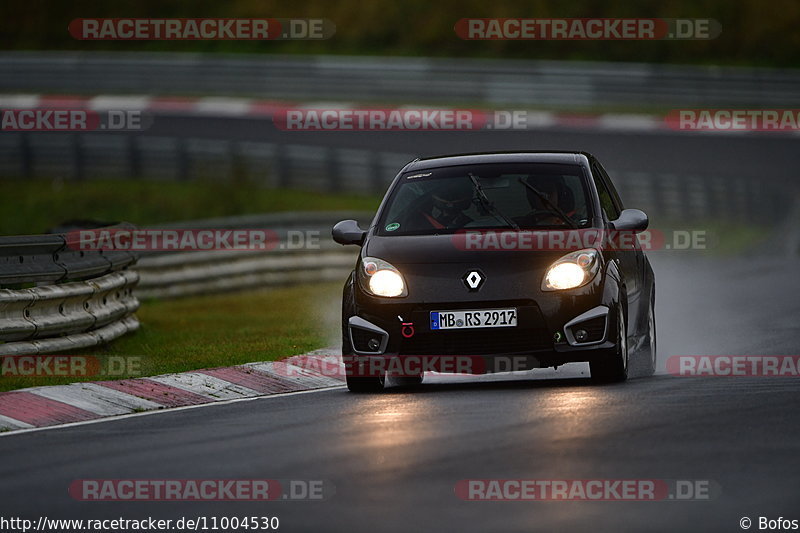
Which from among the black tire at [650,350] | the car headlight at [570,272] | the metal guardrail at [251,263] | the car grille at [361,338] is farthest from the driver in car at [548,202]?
the metal guardrail at [251,263]

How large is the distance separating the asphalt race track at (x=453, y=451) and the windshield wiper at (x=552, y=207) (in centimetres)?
106

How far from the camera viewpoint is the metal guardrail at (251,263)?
21.2 meters

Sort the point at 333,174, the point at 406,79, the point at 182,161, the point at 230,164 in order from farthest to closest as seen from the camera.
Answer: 1. the point at 406,79
2. the point at 182,161
3. the point at 333,174
4. the point at 230,164

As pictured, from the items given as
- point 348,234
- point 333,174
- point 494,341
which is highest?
point 333,174

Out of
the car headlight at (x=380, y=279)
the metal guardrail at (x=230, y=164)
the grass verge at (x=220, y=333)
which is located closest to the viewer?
the car headlight at (x=380, y=279)

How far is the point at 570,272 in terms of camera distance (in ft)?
35.6

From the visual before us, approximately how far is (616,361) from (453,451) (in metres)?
2.92

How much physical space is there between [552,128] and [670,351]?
2481 centimetres

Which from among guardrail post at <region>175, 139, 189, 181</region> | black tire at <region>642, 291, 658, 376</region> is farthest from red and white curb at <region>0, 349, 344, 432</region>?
guardrail post at <region>175, 139, 189, 181</region>

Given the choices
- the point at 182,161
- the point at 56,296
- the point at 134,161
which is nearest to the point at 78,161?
the point at 134,161

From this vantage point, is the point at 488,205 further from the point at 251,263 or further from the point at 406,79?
the point at 406,79

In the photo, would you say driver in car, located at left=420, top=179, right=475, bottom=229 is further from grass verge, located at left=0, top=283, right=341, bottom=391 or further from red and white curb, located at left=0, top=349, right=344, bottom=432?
grass verge, located at left=0, top=283, right=341, bottom=391

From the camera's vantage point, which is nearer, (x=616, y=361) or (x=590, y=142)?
(x=616, y=361)

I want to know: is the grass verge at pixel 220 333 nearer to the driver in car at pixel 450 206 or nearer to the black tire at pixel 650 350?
the driver in car at pixel 450 206
